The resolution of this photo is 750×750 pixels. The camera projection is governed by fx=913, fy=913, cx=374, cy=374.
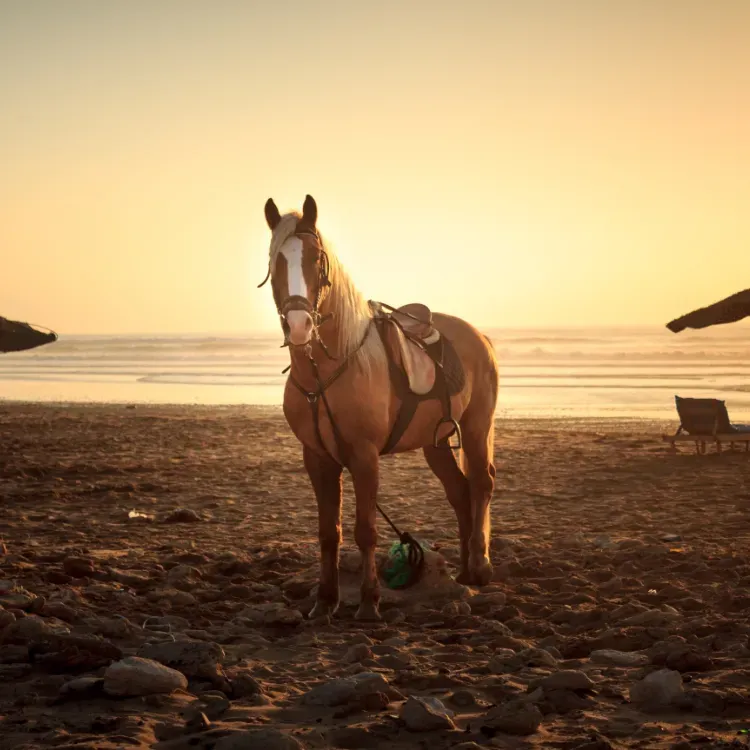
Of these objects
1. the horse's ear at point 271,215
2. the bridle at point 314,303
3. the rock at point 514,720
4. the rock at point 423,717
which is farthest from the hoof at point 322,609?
the horse's ear at point 271,215

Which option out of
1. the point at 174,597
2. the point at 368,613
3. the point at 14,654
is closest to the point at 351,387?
the point at 368,613

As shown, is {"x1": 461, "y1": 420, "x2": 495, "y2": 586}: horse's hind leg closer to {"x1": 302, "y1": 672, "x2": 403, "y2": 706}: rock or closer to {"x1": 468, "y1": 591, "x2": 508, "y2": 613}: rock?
{"x1": 468, "y1": 591, "x2": 508, "y2": 613}: rock

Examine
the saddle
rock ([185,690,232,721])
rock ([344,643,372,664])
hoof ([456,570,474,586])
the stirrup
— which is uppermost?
the saddle

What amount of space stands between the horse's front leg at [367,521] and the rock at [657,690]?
2.27 metres

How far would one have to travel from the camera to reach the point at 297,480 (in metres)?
13.2

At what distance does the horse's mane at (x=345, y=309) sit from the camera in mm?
5965

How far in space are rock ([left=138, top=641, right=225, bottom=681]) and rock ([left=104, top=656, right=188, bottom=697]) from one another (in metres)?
0.20

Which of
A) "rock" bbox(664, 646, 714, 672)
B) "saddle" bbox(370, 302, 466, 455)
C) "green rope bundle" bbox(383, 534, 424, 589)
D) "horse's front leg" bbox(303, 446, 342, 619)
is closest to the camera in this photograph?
"rock" bbox(664, 646, 714, 672)

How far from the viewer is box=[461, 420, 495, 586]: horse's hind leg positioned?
750 cm

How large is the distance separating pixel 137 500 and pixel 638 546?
6.24 metres

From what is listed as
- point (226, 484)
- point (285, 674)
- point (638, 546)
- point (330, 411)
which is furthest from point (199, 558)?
point (226, 484)

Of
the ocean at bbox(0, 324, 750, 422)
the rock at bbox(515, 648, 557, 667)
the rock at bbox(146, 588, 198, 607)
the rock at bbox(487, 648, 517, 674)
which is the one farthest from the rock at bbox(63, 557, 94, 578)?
the ocean at bbox(0, 324, 750, 422)

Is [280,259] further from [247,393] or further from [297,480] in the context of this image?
[247,393]

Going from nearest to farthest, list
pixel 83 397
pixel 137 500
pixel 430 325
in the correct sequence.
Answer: pixel 430 325
pixel 137 500
pixel 83 397
